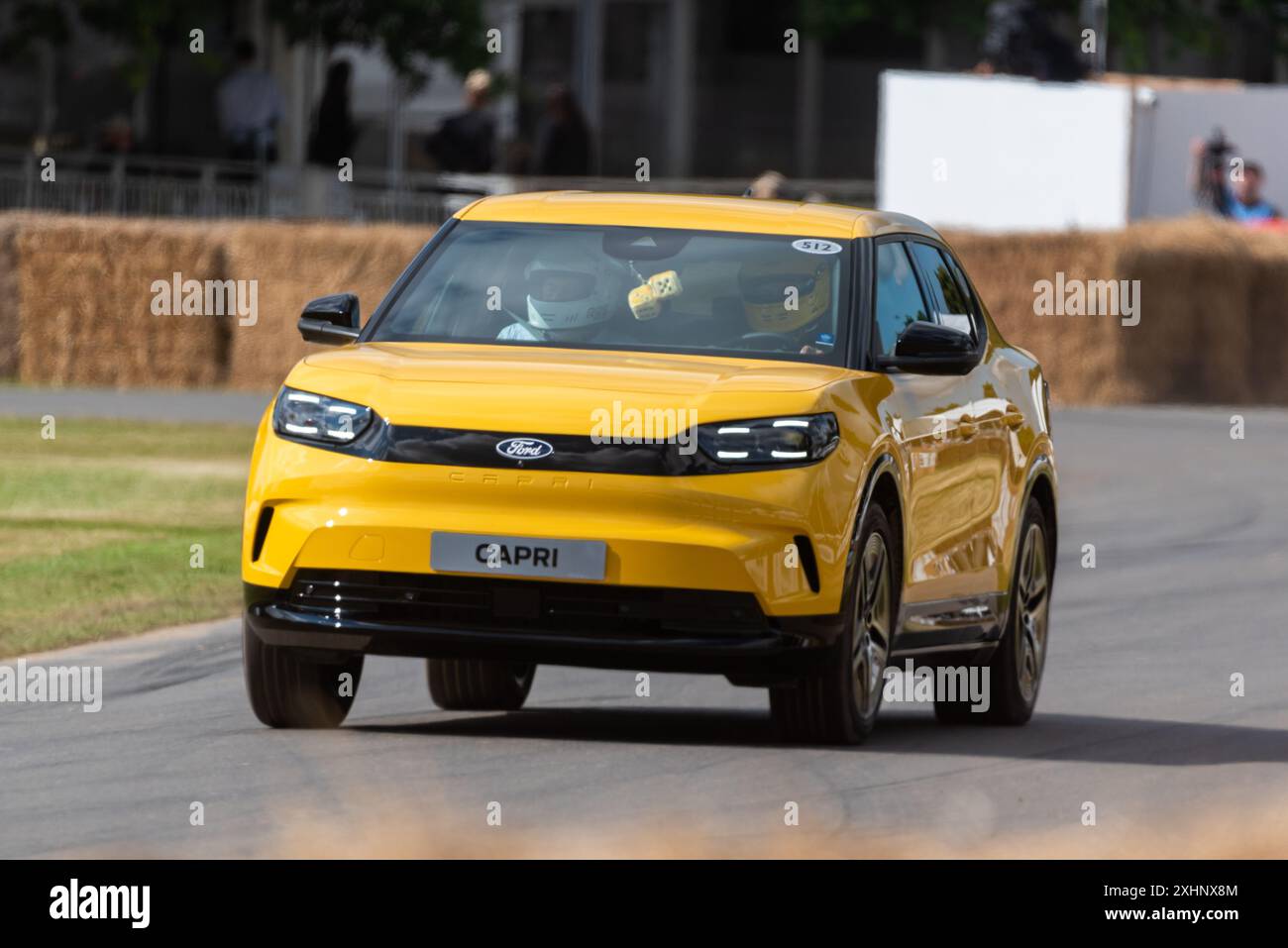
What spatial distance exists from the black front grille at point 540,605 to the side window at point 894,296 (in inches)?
51.4

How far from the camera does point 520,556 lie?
893cm

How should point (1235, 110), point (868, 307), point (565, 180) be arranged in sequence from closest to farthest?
Result: point (868, 307)
point (565, 180)
point (1235, 110)

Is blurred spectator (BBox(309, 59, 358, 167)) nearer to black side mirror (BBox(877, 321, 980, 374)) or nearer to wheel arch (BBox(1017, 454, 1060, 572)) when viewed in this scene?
wheel arch (BBox(1017, 454, 1060, 572))

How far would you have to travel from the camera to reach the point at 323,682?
384 inches

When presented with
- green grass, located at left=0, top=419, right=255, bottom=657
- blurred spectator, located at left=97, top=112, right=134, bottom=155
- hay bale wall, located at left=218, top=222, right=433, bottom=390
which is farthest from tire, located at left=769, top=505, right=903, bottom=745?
blurred spectator, located at left=97, top=112, right=134, bottom=155

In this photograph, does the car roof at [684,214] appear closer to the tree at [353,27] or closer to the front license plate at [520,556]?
the front license plate at [520,556]

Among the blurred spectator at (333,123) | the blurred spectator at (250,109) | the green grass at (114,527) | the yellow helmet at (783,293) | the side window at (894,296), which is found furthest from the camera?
the blurred spectator at (333,123)

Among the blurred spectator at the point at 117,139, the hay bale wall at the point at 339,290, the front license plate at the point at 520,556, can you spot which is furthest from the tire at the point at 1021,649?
the blurred spectator at the point at 117,139

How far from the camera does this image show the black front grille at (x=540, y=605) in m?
8.96
